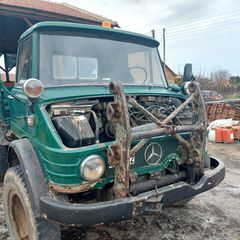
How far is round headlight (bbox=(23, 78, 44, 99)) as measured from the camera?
8.50ft

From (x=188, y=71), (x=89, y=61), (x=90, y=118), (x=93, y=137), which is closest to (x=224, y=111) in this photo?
(x=188, y=71)

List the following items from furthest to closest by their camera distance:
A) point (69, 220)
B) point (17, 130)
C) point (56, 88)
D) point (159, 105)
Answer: point (17, 130), point (159, 105), point (56, 88), point (69, 220)

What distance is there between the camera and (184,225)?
3604mm

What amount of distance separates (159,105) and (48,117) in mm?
1355

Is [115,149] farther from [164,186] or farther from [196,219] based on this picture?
[196,219]

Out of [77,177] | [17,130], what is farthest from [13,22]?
[77,177]

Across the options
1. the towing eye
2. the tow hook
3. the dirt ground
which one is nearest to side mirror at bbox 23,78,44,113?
the towing eye

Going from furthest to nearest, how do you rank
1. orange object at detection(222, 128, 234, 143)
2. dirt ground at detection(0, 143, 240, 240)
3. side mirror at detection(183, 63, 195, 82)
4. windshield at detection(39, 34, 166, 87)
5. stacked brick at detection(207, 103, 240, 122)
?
stacked brick at detection(207, 103, 240, 122)
orange object at detection(222, 128, 234, 143)
side mirror at detection(183, 63, 195, 82)
dirt ground at detection(0, 143, 240, 240)
windshield at detection(39, 34, 166, 87)

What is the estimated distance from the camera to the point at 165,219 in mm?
3748

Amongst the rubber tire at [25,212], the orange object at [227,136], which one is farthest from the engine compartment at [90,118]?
the orange object at [227,136]

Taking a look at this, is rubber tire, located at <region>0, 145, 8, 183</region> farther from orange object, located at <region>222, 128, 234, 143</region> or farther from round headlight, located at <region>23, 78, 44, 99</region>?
orange object, located at <region>222, 128, 234, 143</region>

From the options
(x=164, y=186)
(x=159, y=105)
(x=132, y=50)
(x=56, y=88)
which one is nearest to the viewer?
(x=164, y=186)

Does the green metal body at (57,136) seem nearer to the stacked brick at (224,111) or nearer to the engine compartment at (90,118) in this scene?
the engine compartment at (90,118)

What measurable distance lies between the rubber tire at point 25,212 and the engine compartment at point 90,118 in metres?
0.68
